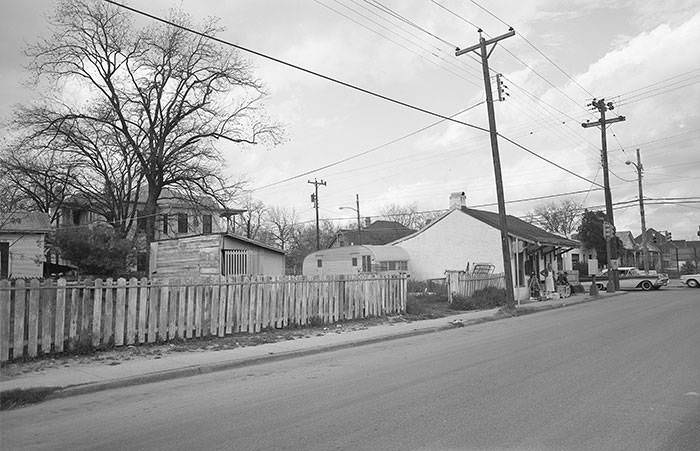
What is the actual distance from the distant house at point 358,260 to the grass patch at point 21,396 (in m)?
27.6

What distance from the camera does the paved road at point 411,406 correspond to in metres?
5.54

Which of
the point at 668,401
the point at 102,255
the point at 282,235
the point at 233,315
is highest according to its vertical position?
the point at 282,235

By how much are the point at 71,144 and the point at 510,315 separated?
2373 centimetres

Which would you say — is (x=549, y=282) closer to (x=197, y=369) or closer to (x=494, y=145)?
(x=494, y=145)

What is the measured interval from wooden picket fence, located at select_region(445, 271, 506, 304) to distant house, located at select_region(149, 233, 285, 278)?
31.5ft

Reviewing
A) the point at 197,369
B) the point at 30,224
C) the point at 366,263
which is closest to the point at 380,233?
the point at 366,263

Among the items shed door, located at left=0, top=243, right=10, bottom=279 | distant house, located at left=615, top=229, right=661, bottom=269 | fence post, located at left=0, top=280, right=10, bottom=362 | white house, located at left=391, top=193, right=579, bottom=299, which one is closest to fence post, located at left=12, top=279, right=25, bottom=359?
fence post, located at left=0, top=280, right=10, bottom=362

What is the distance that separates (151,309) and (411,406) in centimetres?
703

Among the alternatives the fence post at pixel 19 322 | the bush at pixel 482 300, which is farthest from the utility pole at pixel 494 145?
the fence post at pixel 19 322

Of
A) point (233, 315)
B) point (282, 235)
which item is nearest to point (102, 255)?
point (233, 315)

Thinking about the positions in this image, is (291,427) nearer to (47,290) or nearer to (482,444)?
(482,444)

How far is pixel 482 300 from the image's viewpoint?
2416cm

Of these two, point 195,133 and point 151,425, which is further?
point 195,133

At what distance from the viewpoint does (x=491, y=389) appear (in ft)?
25.0
